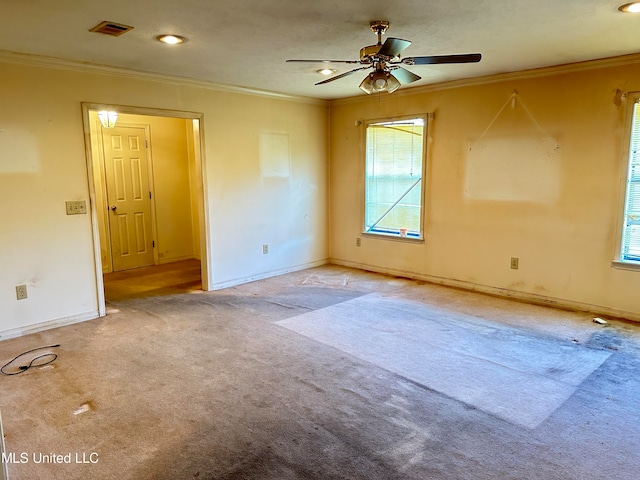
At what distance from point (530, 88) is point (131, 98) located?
394 cm

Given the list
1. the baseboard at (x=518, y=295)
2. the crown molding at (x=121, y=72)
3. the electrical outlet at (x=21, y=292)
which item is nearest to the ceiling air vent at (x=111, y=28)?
the crown molding at (x=121, y=72)

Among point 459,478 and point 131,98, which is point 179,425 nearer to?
point 459,478

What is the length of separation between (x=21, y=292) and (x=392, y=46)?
11.7 ft

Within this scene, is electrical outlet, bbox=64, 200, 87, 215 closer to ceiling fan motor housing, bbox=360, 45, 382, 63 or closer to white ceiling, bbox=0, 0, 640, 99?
white ceiling, bbox=0, 0, 640, 99

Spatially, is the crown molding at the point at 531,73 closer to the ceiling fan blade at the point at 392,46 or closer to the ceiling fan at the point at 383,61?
the ceiling fan at the point at 383,61

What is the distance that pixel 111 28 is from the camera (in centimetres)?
286

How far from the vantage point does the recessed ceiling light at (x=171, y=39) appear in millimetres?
3057

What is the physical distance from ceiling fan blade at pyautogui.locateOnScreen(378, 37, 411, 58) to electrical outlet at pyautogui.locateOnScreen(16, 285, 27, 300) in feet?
11.3

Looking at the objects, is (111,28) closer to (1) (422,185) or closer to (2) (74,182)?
(2) (74,182)

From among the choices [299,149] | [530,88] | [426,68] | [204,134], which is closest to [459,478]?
[426,68]

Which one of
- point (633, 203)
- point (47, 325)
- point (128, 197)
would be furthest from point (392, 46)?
point (128, 197)

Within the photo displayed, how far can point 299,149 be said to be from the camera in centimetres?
582

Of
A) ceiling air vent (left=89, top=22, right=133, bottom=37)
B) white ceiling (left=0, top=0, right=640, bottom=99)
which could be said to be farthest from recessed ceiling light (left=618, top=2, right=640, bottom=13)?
ceiling air vent (left=89, top=22, right=133, bottom=37)

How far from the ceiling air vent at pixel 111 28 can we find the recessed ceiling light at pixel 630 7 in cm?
309
